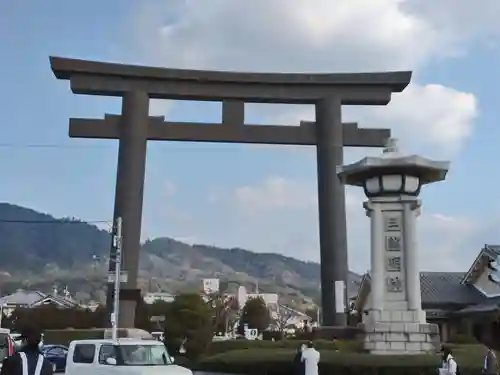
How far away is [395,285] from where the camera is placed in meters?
20.0

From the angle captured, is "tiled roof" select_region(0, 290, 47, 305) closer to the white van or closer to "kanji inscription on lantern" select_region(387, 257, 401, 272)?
"kanji inscription on lantern" select_region(387, 257, 401, 272)

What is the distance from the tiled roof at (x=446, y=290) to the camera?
36938 millimetres

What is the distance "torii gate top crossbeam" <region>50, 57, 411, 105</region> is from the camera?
28.9 metres

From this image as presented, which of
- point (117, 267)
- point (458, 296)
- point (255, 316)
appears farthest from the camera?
point (255, 316)

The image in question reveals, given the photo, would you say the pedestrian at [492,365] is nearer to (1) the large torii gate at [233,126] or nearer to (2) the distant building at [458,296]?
(1) the large torii gate at [233,126]

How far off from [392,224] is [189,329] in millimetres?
14092

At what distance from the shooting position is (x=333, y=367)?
55.7 ft

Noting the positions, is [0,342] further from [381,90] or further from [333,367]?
[381,90]

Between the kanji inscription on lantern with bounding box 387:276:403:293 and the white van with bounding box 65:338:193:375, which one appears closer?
the white van with bounding box 65:338:193:375

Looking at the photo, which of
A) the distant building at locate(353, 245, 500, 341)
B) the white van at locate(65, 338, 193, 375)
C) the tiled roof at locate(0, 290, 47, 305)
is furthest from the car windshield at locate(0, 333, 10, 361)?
the tiled roof at locate(0, 290, 47, 305)

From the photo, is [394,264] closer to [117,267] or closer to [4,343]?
[117,267]

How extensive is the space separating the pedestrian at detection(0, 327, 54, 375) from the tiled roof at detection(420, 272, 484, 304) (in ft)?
106

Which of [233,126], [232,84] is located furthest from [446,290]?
[232,84]

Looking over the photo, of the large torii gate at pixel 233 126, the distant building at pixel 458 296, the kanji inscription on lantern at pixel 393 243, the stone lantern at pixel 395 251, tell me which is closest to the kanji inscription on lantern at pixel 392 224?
the stone lantern at pixel 395 251
